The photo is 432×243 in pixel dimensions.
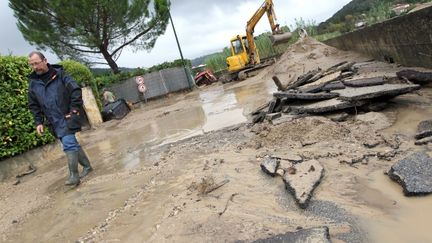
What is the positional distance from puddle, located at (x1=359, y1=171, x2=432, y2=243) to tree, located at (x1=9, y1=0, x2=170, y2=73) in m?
20.8

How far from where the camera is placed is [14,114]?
8102mm

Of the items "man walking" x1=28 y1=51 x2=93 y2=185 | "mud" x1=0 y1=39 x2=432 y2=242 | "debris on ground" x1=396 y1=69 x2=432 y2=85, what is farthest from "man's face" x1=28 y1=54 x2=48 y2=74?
"debris on ground" x1=396 y1=69 x2=432 y2=85

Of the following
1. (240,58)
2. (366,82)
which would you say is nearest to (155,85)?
(240,58)

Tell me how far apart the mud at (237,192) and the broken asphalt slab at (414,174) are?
77 millimetres

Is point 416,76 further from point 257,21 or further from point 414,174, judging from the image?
point 257,21

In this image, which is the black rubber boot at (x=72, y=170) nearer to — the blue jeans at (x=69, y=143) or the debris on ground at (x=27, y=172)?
the blue jeans at (x=69, y=143)

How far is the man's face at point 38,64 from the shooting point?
5430 mm

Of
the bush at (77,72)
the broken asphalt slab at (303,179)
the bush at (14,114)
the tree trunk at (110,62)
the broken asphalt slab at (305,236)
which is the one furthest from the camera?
the tree trunk at (110,62)

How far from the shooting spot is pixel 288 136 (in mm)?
5512

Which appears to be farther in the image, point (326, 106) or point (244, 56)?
point (244, 56)

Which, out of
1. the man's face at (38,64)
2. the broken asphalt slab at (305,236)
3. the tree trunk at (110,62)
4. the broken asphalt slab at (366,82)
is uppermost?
the tree trunk at (110,62)

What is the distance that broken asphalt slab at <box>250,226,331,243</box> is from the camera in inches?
107

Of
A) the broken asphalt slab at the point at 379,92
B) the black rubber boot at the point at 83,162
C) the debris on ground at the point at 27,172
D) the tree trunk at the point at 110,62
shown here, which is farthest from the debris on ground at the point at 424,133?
the tree trunk at the point at 110,62

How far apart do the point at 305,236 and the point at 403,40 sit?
22.2 feet
